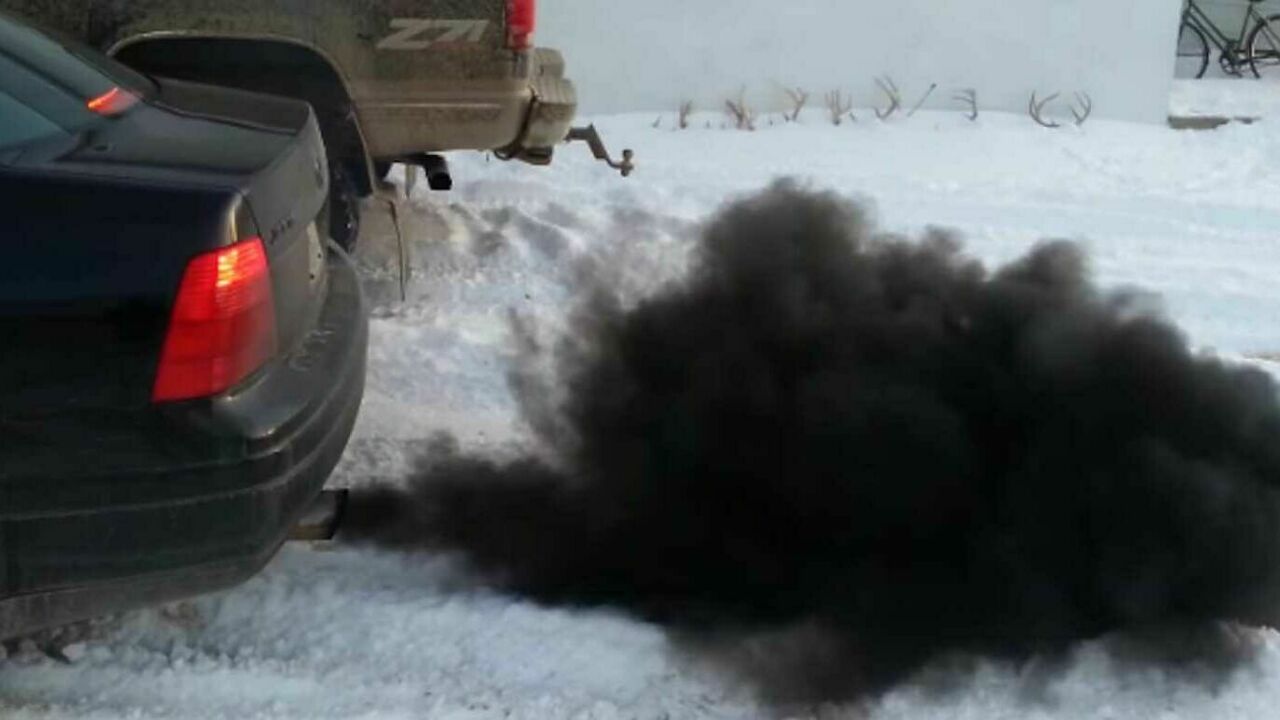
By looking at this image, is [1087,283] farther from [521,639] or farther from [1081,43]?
[1081,43]

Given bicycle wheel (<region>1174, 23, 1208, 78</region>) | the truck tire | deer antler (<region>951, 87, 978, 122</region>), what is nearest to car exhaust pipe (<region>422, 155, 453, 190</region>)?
the truck tire

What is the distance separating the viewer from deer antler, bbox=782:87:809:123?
10602 millimetres

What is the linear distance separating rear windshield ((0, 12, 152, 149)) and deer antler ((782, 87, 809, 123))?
23.1ft

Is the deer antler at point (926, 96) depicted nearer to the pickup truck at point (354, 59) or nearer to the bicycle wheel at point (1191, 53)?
the bicycle wheel at point (1191, 53)

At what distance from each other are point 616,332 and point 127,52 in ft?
7.33

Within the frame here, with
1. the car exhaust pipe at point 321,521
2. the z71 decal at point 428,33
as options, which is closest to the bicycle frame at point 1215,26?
the z71 decal at point 428,33

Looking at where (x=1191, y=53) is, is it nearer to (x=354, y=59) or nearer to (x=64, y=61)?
(x=354, y=59)

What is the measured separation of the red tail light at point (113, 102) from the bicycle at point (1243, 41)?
41.2 ft

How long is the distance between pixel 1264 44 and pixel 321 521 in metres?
12.7

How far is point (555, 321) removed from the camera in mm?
6273

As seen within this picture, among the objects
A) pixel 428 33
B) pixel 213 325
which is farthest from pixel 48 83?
pixel 428 33

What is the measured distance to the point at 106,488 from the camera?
3.01m

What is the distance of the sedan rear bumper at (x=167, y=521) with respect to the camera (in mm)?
3000

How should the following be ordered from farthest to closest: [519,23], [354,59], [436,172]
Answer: [436,172]
[519,23]
[354,59]
